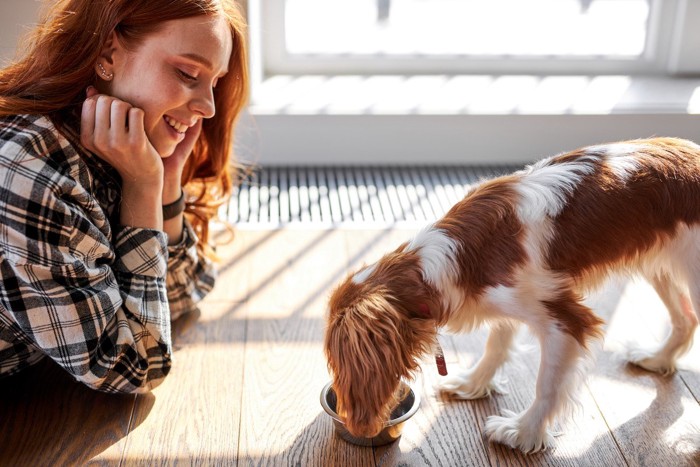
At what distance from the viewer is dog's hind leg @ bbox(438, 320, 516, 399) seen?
1.87 m

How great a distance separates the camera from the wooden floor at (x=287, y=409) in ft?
5.60

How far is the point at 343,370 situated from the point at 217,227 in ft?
4.34

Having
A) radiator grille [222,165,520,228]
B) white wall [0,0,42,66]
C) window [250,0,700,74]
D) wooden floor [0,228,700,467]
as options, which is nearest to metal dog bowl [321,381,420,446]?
wooden floor [0,228,700,467]

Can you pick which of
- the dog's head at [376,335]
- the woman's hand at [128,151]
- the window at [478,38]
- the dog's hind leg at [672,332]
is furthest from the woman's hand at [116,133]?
the window at [478,38]

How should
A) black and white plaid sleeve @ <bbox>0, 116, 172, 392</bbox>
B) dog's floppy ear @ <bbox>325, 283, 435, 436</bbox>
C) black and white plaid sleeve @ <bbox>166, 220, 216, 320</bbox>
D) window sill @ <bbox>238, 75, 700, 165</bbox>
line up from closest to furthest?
dog's floppy ear @ <bbox>325, 283, 435, 436</bbox>
black and white plaid sleeve @ <bbox>0, 116, 172, 392</bbox>
black and white plaid sleeve @ <bbox>166, 220, 216, 320</bbox>
window sill @ <bbox>238, 75, 700, 165</bbox>

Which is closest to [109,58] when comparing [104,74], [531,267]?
[104,74]

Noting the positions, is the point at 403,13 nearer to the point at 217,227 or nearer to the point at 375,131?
the point at 375,131

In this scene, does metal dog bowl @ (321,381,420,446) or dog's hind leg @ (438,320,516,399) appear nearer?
metal dog bowl @ (321,381,420,446)

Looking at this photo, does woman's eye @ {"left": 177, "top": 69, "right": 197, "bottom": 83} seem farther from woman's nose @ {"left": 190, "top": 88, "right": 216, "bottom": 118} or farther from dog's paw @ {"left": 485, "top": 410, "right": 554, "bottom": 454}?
dog's paw @ {"left": 485, "top": 410, "right": 554, "bottom": 454}

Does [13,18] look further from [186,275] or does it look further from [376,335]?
[376,335]

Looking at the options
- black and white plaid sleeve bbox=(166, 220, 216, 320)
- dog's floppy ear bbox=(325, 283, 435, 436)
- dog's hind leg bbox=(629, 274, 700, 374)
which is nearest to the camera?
dog's floppy ear bbox=(325, 283, 435, 436)

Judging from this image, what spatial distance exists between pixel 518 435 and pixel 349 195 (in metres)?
1.37

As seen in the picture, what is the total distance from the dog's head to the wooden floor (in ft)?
0.81

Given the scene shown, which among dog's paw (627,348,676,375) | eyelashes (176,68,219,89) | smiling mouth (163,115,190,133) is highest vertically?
eyelashes (176,68,219,89)
